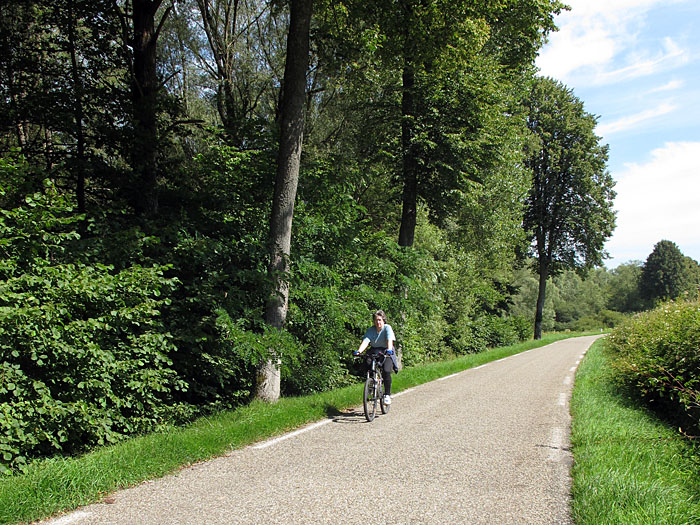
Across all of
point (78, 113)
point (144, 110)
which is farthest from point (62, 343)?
point (144, 110)

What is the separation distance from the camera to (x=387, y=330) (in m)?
9.06

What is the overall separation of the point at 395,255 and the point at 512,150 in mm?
10702

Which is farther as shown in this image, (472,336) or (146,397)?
(472,336)

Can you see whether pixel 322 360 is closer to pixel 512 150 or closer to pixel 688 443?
pixel 688 443

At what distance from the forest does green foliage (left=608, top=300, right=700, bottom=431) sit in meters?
4.70

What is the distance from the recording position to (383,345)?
9125 millimetres

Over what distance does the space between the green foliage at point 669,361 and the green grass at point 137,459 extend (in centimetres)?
554

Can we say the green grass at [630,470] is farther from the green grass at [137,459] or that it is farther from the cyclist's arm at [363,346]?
the green grass at [137,459]

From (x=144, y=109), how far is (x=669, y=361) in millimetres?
11100

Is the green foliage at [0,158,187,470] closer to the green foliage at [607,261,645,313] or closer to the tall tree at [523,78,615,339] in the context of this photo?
the tall tree at [523,78,615,339]

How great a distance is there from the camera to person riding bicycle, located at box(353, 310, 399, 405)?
8.88 metres

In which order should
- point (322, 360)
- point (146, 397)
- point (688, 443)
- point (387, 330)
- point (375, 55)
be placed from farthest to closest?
point (375, 55), point (322, 360), point (387, 330), point (146, 397), point (688, 443)

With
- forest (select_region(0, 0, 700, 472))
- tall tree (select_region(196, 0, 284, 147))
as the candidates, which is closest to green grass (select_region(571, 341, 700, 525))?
forest (select_region(0, 0, 700, 472))

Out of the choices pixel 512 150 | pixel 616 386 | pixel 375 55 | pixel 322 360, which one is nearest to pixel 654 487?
pixel 322 360
